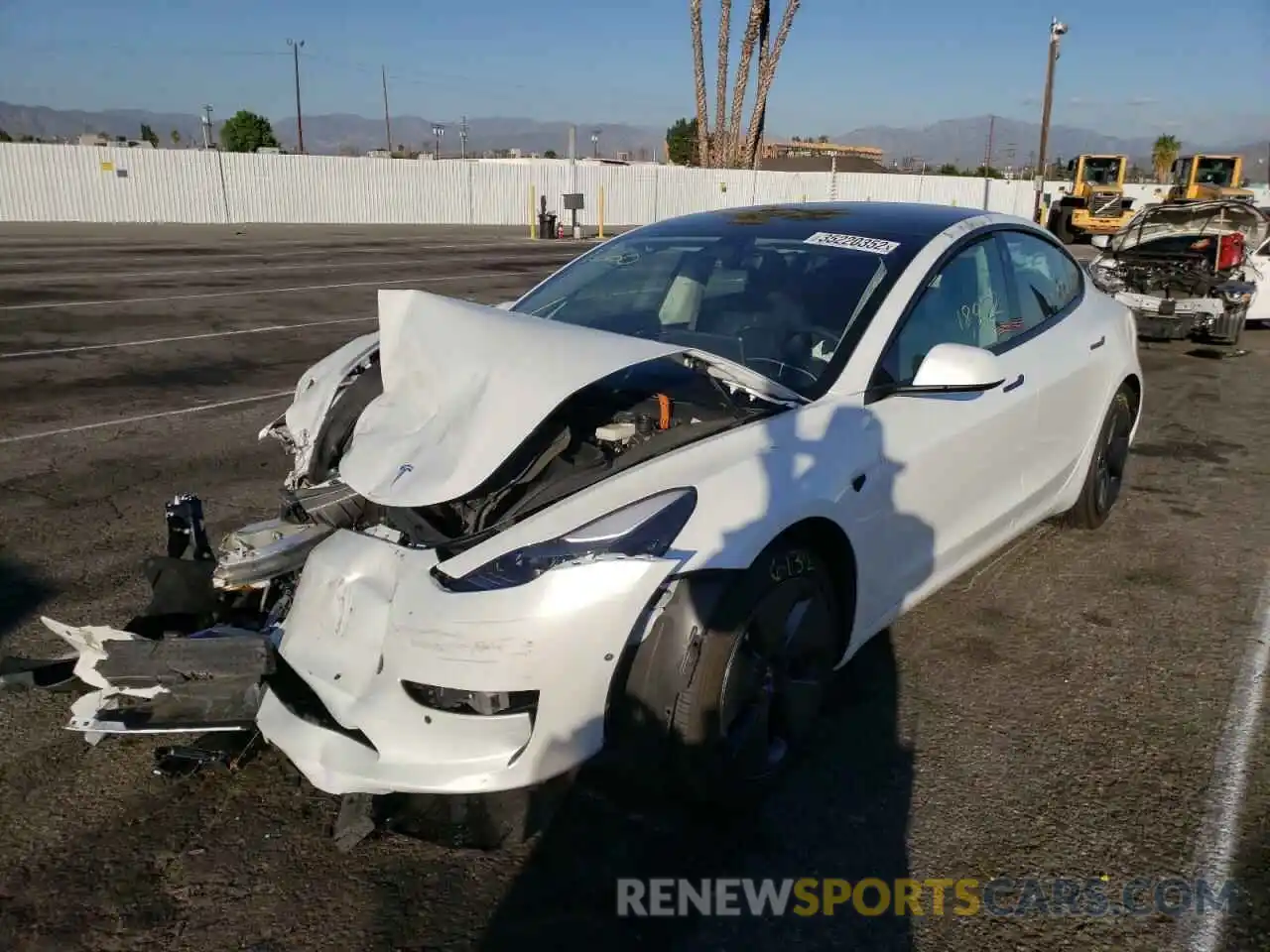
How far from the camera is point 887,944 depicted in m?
2.36

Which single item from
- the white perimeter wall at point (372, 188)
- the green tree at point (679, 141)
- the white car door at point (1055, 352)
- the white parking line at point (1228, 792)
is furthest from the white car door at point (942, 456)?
the green tree at point (679, 141)

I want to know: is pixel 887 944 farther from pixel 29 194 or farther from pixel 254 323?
pixel 29 194

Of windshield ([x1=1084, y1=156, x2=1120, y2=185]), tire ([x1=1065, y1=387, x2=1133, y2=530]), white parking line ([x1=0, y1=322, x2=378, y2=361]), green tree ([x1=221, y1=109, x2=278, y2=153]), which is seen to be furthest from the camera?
green tree ([x1=221, y1=109, x2=278, y2=153])

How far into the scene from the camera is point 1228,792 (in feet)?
9.71

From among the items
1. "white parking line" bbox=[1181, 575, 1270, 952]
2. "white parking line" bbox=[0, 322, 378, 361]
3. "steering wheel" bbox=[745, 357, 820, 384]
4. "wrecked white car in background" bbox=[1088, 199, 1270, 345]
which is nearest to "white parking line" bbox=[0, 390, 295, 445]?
"white parking line" bbox=[0, 322, 378, 361]

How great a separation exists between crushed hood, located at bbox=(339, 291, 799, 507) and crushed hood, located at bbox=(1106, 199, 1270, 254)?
1098cm

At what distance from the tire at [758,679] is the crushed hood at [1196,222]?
11132 millimetres

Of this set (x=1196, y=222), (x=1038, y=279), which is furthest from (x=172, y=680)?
(x=1196, y=222)

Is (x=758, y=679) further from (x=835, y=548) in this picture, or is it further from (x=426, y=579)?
(x=426, y=579)

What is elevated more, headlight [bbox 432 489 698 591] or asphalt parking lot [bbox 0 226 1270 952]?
headlight [bbox 432 489 698 591]

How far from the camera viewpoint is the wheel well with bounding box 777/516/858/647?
2826mm

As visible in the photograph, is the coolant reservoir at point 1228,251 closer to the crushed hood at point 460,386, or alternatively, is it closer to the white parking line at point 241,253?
the crushed hood at point 460,386

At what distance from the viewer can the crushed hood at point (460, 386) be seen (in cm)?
265

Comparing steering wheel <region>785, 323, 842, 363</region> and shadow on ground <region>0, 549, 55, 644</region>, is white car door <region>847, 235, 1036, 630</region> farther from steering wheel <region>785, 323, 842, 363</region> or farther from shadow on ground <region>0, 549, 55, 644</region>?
shadow on ground <region>0, 549, 55, 644</region>
